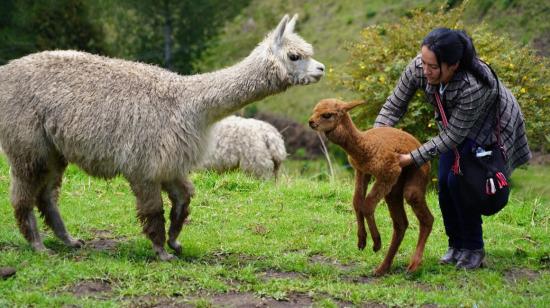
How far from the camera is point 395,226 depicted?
5930mm

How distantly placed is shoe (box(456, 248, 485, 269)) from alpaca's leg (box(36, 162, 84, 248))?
10.8ft

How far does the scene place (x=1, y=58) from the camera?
2758 cm

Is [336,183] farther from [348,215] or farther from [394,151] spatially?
[394,151]

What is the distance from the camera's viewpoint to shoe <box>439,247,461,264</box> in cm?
623

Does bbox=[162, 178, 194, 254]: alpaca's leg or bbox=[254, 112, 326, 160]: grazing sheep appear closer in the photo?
bbox=[162, 178, 194, 254]: alpaca's leg

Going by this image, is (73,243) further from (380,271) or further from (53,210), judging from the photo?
(380,271)

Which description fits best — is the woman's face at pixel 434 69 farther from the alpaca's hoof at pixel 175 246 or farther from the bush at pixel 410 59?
the bush at pixel 410 59

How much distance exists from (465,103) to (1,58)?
25.0 metres

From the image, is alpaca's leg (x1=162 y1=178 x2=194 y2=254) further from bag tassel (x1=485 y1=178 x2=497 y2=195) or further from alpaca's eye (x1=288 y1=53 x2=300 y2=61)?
bag tassel (x1=485 y1=178 x2=497 y2=195)

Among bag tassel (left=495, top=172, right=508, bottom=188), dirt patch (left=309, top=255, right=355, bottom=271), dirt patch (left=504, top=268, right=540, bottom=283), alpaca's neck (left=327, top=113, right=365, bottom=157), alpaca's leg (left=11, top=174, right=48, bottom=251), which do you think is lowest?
dirt patch (left=309, top=255, right=355, bottom=271)

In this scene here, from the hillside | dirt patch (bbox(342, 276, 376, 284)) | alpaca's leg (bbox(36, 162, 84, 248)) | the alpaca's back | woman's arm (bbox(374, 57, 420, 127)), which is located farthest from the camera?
the hillside

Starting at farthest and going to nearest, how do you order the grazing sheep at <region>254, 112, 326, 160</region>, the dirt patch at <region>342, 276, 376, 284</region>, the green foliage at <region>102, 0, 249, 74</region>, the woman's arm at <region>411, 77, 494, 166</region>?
1. the green foliage at <region>102, 0, 249, 74</region>
2. the grazing sheep at <region>254, 112, 326, 160</region>
3. the dirt patch at <region>342, 276, 376, 284</region>
4. the woman's arm at <region>411, 77, 494, 166</region>

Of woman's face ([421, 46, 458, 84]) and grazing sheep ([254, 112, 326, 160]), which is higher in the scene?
woman's face ([421, 46, 458, 84])

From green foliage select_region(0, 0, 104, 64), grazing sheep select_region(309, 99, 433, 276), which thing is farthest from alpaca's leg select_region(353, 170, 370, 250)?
green foliage select_region(0, 0, 104, 64)
